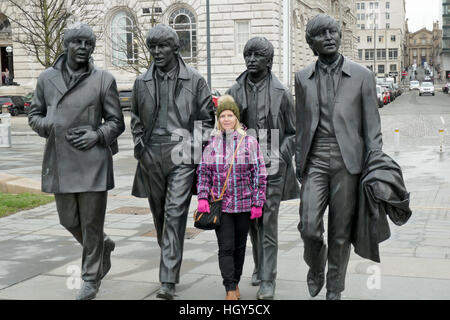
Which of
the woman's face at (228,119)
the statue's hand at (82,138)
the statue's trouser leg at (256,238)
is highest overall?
the woman's face at (228,119)

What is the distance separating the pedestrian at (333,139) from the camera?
15.9 feet

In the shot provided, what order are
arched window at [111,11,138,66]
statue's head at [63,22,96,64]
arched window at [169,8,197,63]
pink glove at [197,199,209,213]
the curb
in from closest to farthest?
pink glove at [197,199,209,213], statue's head at [63,22,96,64], the curb, arched window at [169,8,197,63], arched window at [111,11,138,66]

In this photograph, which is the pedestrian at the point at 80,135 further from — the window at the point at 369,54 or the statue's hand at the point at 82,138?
the window at the point at 369,54

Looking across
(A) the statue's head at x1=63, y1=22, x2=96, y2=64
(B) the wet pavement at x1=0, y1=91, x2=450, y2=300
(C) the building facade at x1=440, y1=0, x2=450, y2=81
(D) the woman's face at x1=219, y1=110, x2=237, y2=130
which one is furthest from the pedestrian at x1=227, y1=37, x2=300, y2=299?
(C) the building facade at x1=440, y1=0, x2=450, y2=81

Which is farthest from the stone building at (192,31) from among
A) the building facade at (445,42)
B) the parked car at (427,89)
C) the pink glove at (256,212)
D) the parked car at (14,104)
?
the building facade at (445,42)

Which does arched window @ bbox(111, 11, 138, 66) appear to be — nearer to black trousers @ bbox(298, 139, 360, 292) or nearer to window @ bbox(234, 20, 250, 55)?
window @ bbox(234, 20, 250, 55)

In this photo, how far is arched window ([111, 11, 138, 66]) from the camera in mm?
43750

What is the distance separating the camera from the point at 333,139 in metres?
4.88

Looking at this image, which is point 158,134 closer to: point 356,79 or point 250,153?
point 250,153

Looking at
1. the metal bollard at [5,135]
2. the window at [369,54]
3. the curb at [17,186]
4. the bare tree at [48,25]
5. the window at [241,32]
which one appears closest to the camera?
the curb at [17,186]

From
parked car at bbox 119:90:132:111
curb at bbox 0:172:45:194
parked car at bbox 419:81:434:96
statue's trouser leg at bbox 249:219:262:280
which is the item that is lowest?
curb at bbox 0:172:45:194

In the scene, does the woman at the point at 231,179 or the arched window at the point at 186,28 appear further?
the arched window at the point at 186,28

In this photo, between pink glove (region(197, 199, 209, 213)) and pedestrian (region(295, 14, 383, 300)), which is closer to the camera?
pedestrian (region(295, 14, 383, 300))

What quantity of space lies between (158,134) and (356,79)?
1.70 meters
